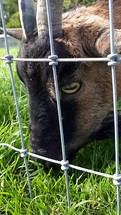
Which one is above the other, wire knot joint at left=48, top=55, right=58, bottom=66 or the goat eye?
wire knot joint at left=48, top=55, right=58, bottom=66

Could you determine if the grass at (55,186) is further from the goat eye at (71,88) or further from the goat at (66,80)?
the goat eye at (71,88)

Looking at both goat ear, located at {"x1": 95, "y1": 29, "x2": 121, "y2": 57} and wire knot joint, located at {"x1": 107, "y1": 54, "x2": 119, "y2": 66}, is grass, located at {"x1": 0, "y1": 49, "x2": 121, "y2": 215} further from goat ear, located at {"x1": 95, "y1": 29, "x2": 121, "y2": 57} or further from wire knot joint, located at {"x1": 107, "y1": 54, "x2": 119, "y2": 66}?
wire knot joint, located at {"x1": 107, "y1": 54, "x2": 119, "y2": 66}

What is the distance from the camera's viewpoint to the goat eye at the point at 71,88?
3.17 m

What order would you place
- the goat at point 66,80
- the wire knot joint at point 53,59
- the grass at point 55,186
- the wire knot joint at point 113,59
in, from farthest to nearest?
the goat at point 66,80 < the grass at point 55,186 < the wire knot joint at point 53,59 < the wire knot joint at point 113,59

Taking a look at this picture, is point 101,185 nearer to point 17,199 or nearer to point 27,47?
point 17,199

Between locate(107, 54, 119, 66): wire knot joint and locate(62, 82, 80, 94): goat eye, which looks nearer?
locate(107, 54, 119, 66): wire knot joint

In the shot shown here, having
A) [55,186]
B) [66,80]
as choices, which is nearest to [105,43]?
[66,80]

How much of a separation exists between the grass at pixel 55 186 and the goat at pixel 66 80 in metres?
0.17

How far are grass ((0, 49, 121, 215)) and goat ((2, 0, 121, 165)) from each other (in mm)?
171

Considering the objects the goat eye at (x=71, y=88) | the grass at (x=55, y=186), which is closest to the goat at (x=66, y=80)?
the goat eye at (x=71, y=88)

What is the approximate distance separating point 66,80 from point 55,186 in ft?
2.70

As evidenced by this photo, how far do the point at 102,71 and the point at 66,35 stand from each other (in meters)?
0.43

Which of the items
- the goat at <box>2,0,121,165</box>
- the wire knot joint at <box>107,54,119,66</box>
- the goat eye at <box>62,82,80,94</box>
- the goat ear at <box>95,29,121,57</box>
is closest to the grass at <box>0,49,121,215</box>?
the goat at <box>2,0,121,165</box>

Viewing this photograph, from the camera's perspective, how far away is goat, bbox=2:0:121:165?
3.07 m
